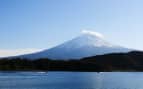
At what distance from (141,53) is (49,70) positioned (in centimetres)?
4933

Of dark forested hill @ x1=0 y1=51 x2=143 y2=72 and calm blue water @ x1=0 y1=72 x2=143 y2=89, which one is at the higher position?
dark forested hill @ x1=0 y1=51 x2=143 y2=72

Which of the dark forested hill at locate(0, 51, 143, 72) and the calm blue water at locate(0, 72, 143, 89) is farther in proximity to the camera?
the dark forested hill at locate(0, 51, 143, 72)

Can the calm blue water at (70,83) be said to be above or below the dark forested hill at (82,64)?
below

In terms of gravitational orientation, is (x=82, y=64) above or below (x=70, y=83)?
above

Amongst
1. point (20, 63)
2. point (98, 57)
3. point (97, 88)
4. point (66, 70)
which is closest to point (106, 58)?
point (98, 57)

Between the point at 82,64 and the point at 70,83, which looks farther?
the point at 82,64

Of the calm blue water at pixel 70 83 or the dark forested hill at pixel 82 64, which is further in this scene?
the dark forested hill at pixel 82 64

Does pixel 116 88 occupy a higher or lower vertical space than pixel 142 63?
lower

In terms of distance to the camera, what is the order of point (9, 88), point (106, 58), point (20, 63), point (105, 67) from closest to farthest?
Answer: point (9, 88)
point (20, 63)
point (105, 67)
point (106, 58)

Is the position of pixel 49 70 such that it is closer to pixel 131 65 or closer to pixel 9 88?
pixel 131 65

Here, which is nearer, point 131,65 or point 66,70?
point 66,70

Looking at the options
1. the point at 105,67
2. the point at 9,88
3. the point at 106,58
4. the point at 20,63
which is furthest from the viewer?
the point at 106,58

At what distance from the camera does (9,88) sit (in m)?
43.2

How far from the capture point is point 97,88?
44.8 m
